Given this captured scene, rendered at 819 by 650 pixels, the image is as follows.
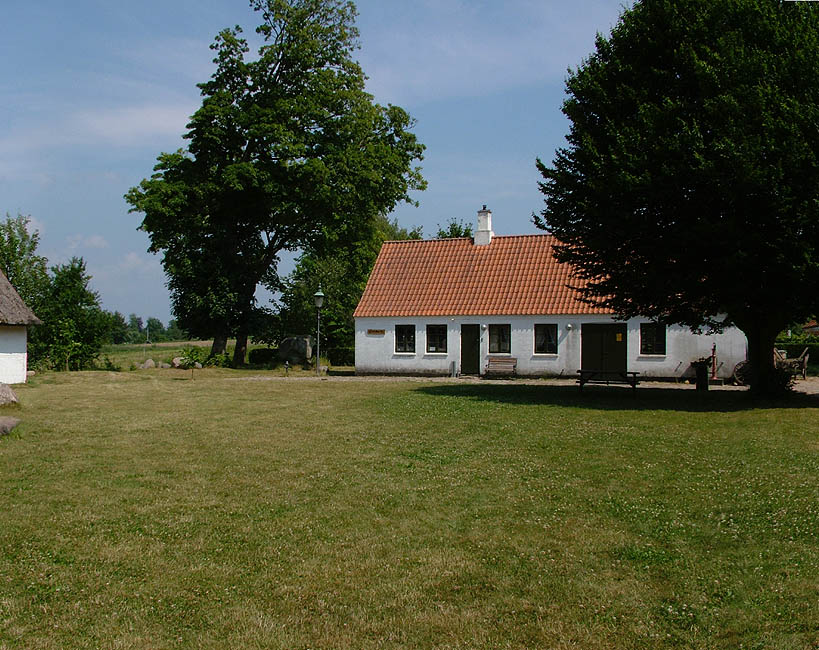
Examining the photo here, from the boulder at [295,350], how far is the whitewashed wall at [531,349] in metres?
6.02

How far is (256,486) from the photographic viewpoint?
9578mm

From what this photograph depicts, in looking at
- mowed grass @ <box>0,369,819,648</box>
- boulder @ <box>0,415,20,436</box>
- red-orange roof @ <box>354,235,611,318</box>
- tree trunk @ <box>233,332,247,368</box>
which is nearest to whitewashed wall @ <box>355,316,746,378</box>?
red-orange roof @ <box>354,235,611,318</box>

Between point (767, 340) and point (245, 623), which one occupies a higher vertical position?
point (767, 340)

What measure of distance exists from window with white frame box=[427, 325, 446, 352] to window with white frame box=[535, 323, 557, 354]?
431 cm

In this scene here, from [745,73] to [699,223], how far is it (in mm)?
3614

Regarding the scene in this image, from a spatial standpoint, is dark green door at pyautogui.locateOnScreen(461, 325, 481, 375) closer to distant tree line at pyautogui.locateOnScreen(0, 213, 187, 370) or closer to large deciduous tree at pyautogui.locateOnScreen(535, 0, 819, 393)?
large deciduous tree at pyautogui.locateOnScreen(535, 0, 819, 393)

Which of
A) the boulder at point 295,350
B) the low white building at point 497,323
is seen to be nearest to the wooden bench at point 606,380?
the low white building at point 497,323

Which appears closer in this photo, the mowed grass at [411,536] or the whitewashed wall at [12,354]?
the mowed grass at [411,536]

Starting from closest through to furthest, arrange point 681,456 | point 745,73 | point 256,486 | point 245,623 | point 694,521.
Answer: point 245,623 → point 694,521 → point 256,486 → point 681,456 → point 745,73

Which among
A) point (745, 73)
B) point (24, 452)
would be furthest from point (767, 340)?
point (24, 452)

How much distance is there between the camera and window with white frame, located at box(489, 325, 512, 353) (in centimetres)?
3180

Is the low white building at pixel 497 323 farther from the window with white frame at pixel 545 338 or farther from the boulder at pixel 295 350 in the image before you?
the boulder at pixel 295 350

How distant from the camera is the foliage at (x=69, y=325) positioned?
33125 mm

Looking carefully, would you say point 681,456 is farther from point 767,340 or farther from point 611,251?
point 767,340
